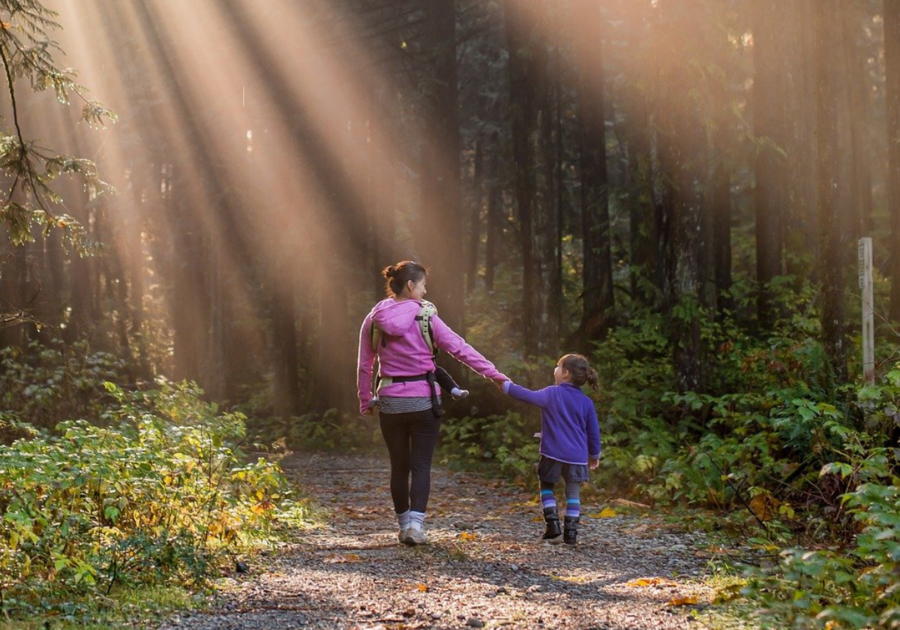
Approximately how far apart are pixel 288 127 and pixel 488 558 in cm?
1770

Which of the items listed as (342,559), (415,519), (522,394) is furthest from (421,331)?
(342,559)

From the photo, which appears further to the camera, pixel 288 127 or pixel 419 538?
pixel 288 127

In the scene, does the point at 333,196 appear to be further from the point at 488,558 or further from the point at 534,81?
the point at 488,558

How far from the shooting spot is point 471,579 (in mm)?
6898

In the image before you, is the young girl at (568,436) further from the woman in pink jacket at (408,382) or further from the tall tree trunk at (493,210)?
the tall tree trunk at (493,210)

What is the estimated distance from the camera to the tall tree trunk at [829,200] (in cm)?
1109

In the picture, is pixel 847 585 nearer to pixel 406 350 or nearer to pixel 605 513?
pixel 406 350

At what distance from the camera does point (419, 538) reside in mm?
8320

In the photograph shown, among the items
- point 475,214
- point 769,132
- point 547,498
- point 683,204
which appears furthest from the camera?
point 475,214

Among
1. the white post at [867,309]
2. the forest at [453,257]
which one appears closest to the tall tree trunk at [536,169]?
the forest at [453,257]

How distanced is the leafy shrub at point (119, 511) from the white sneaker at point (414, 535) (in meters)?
1.24

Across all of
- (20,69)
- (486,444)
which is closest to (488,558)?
(20,69)

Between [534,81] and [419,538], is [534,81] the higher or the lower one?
the higher one

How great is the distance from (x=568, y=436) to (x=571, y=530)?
80 cm
